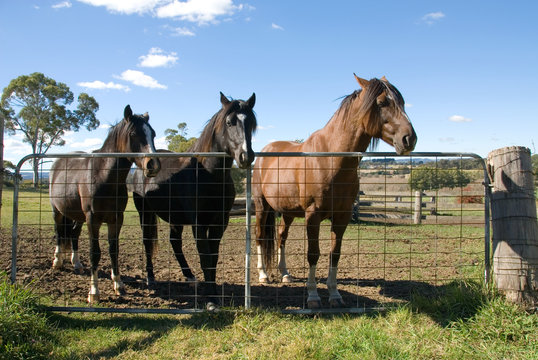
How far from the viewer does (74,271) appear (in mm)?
5516

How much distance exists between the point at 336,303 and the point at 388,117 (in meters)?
2.24

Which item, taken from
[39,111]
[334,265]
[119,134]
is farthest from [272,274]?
[39,111]

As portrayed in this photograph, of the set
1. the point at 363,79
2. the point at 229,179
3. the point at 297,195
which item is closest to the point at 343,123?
the point at 363,79

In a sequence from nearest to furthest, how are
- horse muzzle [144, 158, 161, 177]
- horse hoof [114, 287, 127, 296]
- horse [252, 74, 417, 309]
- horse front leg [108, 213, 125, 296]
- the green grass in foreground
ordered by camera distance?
the green grass in foreground, horse [252, 74, 417, 309], horse muzzle [144, 158, 161, 177], horse front leg [108, 213, 125, 296], horse hoof [114, 287, 127, 296]

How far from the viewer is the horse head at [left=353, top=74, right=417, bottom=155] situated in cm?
353

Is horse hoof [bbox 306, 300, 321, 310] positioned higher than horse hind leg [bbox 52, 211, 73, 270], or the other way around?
horse hind leg [bbox 52, 211, 73, 270]

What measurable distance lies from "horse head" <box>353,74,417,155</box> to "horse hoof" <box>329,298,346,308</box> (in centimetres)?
188

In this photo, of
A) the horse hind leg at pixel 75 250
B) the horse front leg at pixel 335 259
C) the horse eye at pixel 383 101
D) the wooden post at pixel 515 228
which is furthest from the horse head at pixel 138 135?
Result: the wooden post at pixel 515 228

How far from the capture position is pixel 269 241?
5449mm

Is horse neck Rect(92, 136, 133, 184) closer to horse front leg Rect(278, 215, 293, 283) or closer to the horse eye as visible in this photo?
horse front leg Rect(278, 215, 293, 283)

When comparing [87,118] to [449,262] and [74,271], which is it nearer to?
[74,271]

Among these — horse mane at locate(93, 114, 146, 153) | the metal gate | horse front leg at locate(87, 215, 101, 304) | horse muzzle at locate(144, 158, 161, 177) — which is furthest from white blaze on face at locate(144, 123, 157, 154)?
horse front leg at locate(87, 215, 101, 304)

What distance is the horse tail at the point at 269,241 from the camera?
536 centimetres

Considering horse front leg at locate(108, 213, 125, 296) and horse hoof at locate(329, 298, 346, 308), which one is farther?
horse front leg at locate(108, 213, 125, 296)
